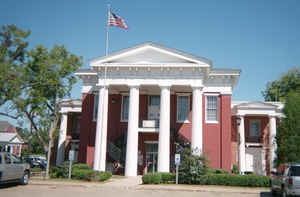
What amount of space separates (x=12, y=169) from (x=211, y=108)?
1870 cm

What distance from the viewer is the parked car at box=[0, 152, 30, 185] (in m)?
15.9

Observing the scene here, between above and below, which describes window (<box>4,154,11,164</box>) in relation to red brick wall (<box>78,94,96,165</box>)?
below

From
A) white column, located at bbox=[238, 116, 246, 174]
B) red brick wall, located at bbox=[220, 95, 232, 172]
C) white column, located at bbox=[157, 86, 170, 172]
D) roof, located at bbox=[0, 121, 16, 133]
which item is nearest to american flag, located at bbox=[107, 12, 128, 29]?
white column, located at bbox=[157, 86, 170, 172]

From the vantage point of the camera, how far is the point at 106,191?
16828 millimetres

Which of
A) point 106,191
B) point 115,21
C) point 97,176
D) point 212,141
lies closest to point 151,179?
point 97,176

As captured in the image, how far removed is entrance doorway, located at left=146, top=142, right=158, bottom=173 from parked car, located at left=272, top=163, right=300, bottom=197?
15.5 meters

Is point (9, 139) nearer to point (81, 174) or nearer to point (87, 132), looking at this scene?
point (87, 132)

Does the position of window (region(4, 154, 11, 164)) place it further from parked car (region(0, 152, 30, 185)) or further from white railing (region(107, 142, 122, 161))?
white railing (region(107, 142, 122, 161))

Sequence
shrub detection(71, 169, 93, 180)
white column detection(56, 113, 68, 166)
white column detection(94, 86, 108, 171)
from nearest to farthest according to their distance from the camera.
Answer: shrub detection(71, 169, 93, 180) → white column detection(94, 86, 108, 171) → white column detection(56, 113, 68, 166)

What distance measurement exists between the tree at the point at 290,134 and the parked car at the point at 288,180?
26.4ft

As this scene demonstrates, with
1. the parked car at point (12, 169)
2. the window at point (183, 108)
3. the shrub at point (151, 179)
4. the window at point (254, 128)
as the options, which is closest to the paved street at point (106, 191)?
the parked car at point (12, 169)

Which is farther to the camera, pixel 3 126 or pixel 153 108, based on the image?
pixel 3 126

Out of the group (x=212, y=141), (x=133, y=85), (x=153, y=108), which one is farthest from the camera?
(x=153, y=108)

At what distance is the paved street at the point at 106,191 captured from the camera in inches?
604
